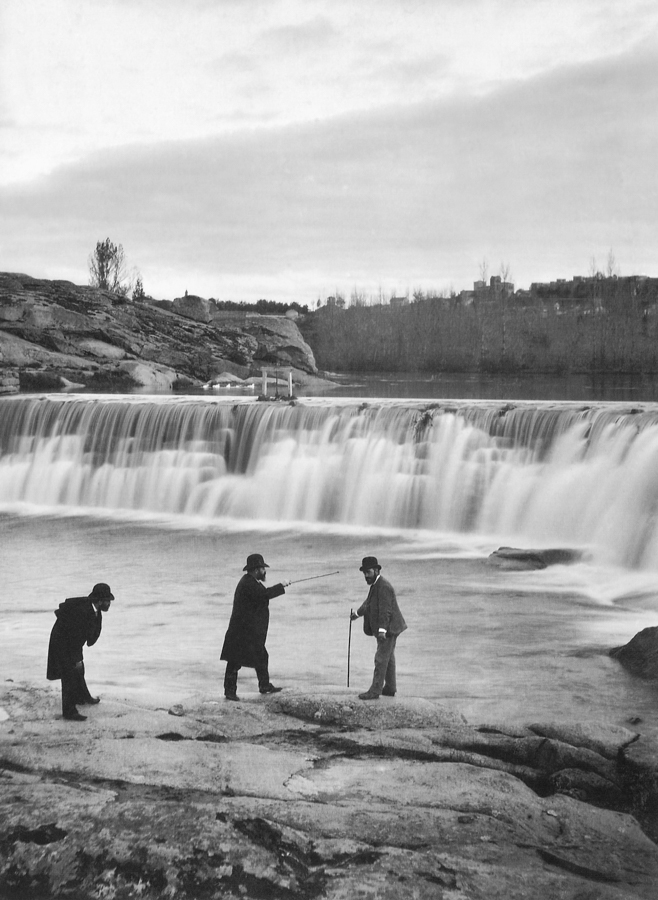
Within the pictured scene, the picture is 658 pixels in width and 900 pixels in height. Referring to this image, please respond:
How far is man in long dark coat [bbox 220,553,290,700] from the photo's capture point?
405 inches

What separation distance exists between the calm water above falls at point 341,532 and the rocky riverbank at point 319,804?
1458 mm

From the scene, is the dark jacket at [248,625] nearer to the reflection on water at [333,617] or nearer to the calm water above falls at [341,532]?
the reflection on water at [333,617]

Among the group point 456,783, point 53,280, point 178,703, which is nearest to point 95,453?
point 178,703

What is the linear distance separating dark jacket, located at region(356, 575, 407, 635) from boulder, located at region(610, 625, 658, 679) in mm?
3939

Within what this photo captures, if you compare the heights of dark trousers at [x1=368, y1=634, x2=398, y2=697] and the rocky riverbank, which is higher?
dark trousers at [x1=368, y1=634, x2=398, y2=697]

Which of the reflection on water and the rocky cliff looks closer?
the reflection on water

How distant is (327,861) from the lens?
6.69 meters

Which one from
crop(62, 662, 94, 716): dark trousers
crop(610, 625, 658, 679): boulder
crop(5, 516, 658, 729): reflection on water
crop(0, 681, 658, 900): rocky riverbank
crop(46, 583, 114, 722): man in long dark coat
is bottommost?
crop(5, 516, 658, 729): reflection on water

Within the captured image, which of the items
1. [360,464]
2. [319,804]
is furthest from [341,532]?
[319,804]

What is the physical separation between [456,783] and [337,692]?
2.72m

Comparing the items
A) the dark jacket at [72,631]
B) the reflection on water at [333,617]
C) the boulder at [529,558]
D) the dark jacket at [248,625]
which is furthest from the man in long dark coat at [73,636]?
the boulder at [529,558]

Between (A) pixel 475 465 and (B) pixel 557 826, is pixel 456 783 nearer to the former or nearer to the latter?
(B) pixel 557 826

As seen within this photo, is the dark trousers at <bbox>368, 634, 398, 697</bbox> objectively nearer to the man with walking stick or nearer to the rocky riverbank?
the man with walking stick

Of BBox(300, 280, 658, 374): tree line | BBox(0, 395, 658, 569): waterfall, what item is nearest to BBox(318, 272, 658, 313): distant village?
BBox(300, 280, 658, 374): tree line
